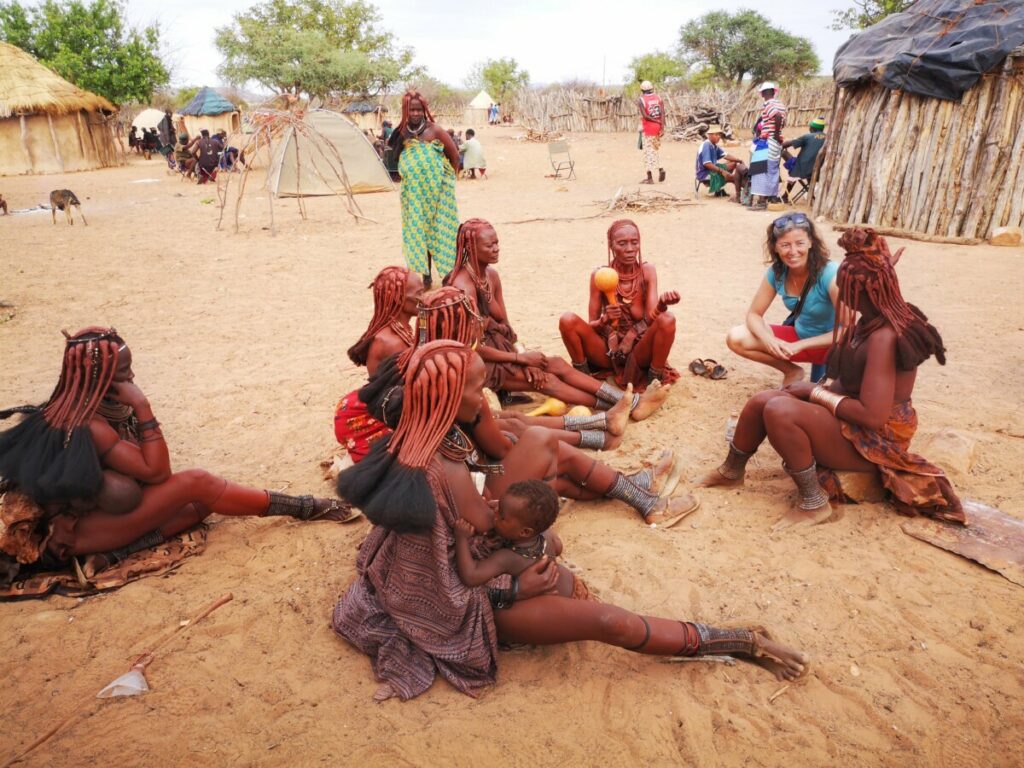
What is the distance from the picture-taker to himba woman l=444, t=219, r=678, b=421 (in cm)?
432

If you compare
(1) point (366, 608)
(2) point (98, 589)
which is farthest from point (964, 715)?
(2) point (98, 589)

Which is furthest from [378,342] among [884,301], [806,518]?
[884,301]

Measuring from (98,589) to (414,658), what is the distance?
4.75 feet

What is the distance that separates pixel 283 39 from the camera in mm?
34781

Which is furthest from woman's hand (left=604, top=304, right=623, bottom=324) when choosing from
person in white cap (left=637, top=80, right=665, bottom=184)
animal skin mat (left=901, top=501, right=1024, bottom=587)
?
person in white cap (left=637, top=80, right=665, bottom=184)

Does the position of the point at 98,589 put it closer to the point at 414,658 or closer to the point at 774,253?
the point at 414,658

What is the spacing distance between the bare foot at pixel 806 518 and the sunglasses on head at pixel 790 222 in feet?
5.38

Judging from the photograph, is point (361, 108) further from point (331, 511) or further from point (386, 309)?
point (331, 511)

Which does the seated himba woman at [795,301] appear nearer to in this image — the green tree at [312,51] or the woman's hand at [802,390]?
the woman's hand at [802,390]

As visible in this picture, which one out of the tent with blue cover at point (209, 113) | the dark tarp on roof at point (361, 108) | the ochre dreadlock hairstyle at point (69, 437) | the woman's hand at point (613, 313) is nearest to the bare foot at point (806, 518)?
the woman's hand at point (613, 313)

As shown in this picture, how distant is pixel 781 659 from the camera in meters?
2.40

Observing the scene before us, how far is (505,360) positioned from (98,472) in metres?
2.28

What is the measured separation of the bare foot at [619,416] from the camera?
404 cm

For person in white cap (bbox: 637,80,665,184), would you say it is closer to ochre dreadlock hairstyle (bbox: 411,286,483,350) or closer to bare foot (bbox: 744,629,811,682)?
ochre dreadlock hairstyle (bbox: 411,286,483,350)
